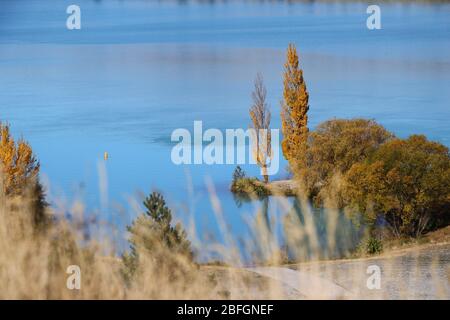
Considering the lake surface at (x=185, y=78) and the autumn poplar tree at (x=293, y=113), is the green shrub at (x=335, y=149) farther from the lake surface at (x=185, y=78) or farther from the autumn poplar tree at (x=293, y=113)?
the autumn poplar tree at (x=293, y=113)

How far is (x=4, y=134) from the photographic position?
31.4m

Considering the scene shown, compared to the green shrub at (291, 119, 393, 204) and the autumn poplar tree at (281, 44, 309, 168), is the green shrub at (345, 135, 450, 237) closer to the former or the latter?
the green shrub at (291, 119, 393, 204)

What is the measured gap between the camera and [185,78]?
67625 mm

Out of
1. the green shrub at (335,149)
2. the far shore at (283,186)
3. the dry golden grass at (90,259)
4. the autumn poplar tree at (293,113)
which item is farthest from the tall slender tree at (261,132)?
the dry golden grass at (90,259)

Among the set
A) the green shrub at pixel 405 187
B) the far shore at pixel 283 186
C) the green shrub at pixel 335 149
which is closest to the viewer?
the green shrub at pixel 405 187

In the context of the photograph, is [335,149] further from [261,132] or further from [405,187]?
[261,132]

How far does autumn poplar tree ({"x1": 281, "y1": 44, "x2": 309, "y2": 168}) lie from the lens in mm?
36184

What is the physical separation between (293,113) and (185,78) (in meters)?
30.2

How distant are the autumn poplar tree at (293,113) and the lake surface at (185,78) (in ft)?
7.16

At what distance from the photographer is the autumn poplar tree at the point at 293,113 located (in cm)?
3618

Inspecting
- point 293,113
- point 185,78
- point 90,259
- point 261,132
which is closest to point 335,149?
point 293,113

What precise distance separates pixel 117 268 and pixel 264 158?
105ft

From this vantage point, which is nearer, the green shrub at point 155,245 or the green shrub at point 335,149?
the green shrub at point 155,245

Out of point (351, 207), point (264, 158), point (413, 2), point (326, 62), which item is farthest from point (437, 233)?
point (413, 2)
